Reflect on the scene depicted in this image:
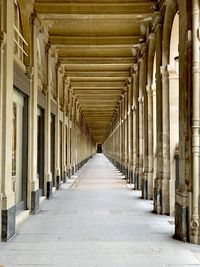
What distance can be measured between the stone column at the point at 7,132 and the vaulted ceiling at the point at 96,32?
3.59 m

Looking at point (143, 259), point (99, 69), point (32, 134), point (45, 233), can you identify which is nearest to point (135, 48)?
point (99, 69)

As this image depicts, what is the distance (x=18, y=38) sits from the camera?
30.6 ft

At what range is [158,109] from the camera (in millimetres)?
10539

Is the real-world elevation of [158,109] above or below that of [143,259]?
above

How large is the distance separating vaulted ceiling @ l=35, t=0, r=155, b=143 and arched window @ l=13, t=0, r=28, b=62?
1274 millimetres

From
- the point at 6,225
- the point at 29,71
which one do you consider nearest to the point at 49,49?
the point at 29,71

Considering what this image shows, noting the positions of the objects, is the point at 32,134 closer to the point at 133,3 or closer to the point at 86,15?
the point at 86,15

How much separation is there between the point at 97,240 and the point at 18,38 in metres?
5.12

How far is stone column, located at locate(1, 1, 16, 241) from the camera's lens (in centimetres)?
697

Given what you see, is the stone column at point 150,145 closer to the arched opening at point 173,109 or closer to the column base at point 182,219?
the arched opening at point 173,109

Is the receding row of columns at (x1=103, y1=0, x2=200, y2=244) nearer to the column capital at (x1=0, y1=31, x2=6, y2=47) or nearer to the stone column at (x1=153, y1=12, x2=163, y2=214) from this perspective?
the stone column at (x1=153, y1=12, x2=163, y2=214)

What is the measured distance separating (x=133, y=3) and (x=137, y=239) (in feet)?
21.5

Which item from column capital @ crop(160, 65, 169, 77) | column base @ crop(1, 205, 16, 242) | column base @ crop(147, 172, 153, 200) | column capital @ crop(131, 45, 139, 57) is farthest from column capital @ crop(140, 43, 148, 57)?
column base @ crop(1, 205, 16, 242)

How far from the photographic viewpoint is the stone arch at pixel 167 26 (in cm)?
916
